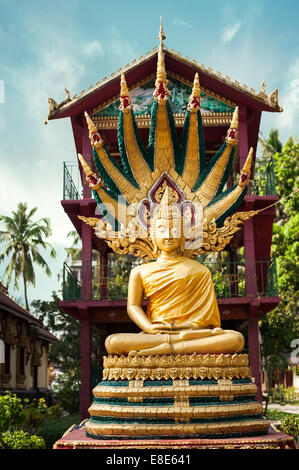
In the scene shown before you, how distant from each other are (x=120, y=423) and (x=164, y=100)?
422 centimetres

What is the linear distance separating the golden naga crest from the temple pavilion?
21.2 ft

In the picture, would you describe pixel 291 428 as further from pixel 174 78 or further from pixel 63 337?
pixel 63 337

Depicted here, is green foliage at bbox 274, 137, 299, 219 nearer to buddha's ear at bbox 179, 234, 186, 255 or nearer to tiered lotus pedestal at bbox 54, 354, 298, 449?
buddha's ear at bbox 179, 234, 186, 255

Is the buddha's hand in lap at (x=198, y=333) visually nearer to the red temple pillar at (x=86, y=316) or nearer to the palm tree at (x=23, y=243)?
the red temple pillar at (x=86, y=316)

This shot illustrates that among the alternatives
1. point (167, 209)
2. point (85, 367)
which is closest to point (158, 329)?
point (167, 209)

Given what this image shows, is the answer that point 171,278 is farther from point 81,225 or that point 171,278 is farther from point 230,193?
point 81,225

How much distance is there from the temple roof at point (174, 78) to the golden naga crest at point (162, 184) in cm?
709

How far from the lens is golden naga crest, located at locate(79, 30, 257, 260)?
7176 mm

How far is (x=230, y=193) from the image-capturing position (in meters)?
7.33

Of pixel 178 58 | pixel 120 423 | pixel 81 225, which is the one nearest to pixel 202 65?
pixel 178 58

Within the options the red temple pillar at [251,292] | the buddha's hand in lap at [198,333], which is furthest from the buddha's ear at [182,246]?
the red temple pillar at [251,292]

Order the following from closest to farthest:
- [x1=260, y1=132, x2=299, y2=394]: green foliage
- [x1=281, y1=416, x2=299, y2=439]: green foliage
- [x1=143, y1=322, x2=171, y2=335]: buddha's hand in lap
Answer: [x1=143, y1=322, x2=171, y2=335]: buddha's hand in lap, [x1=281, y1=416, x2=299, y2=439]: green foliage, [x1=260, y1=132, x2=299, y2=394]: green foliage

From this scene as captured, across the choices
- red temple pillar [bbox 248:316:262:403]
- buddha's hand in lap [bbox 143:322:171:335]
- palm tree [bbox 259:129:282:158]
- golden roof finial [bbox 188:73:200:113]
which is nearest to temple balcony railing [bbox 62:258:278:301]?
red temple pillar [bbox 248:316:262:403]
